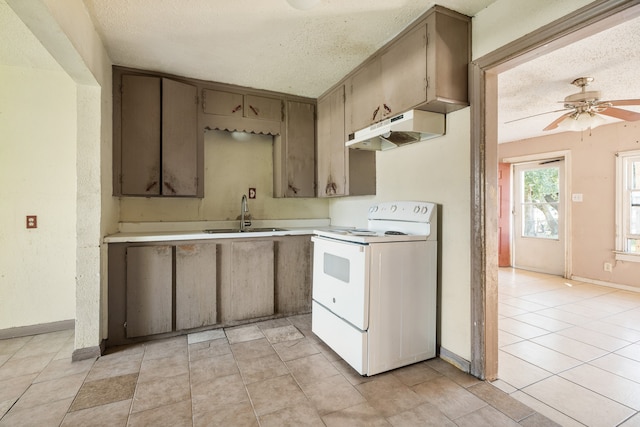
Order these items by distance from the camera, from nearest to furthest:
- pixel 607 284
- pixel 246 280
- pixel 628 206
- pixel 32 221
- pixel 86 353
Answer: pixel 86 353 → pixel 32 221 → pixel 246 280 → pixel 628 206 → pixel 607 284

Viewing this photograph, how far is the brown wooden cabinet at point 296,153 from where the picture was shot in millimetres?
3482

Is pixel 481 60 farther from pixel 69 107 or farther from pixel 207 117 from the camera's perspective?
pixel 69 107

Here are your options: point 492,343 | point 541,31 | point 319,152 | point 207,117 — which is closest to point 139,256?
point 207,117

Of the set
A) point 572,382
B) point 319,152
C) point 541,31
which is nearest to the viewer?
point 541,31

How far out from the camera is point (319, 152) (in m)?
3.55

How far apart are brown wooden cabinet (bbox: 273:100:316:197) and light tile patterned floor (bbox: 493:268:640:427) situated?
243 centimetres

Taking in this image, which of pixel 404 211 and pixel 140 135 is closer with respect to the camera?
pixel 404 211

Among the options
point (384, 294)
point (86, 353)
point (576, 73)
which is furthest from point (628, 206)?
point (86, 353)

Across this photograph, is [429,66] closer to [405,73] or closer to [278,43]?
[405,73]

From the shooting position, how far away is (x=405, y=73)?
2.23 meters

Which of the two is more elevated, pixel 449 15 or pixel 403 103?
pixel 449 15

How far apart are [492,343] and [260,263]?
6.56 ft

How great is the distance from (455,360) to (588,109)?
286cm

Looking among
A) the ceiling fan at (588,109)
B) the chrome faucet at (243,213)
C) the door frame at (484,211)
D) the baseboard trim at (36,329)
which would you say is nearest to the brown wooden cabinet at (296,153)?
the chrome faucet at (243,213)
